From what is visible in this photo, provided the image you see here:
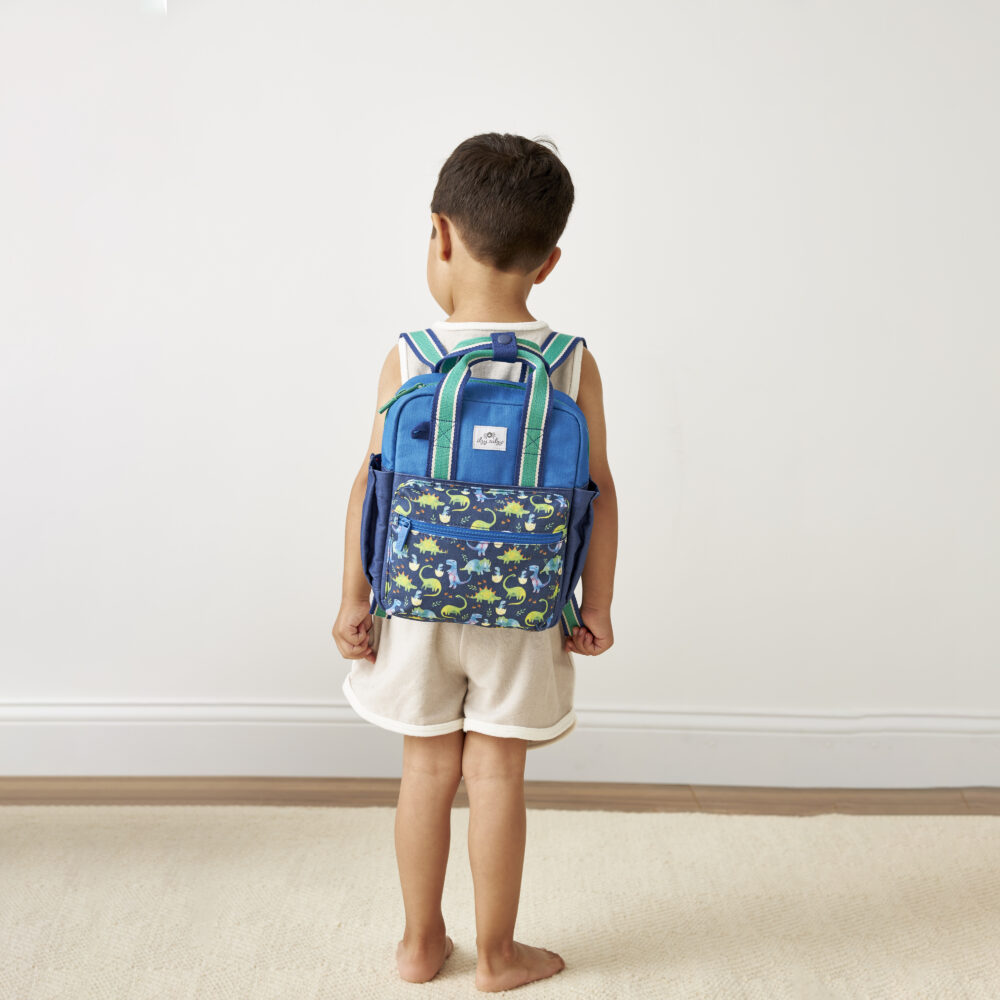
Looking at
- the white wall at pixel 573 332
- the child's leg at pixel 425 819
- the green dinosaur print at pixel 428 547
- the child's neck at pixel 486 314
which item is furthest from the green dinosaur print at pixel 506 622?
the white wall at pixel 573 332

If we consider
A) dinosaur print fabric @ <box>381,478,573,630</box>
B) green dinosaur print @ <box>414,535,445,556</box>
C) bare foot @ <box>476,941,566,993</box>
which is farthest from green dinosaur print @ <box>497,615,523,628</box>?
bare foot @ <box>476,941,566,993</box>

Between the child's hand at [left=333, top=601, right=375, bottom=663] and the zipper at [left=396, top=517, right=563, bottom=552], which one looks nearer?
the zipper at [left=396, top=517, right=563, bottom=552]

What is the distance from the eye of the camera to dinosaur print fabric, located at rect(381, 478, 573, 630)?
0.98 m

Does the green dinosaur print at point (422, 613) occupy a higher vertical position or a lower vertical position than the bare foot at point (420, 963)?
higher

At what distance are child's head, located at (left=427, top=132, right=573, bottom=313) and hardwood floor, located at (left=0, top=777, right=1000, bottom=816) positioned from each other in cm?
105

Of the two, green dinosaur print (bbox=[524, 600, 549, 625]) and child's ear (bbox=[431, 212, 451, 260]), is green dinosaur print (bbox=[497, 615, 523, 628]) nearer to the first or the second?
green dinosaur print (bbox=[524, 600, 549, 625])

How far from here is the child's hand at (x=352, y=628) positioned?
1.11 meters

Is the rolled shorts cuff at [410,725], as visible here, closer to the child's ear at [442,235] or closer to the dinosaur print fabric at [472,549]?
the dinosaur print fabric at [472,549]

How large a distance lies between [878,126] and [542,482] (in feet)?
3.66

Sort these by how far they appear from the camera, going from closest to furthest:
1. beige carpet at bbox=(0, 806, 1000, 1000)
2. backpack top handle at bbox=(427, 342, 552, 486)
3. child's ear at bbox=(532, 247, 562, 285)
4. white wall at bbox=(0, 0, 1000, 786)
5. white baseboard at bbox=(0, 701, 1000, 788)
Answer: backpack top handle at bbox=(427, 342, 552, 486) < child's ear at bbox=(532, 247, 562, 285) < beige carpet at bbox=(0, 806, 1000, 1000) < white wall at bbox=(0, 0, 1000, 786) < white baseboard at bbox=(0, 701, 1000, 788)

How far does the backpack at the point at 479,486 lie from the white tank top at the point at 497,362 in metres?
0.03

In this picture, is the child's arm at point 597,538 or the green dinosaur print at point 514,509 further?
the child's arm at point 597,538

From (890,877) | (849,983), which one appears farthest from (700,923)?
(890,877)

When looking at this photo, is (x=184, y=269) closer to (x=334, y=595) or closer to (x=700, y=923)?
(x=334, y=595)
